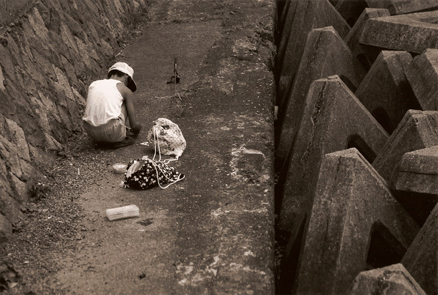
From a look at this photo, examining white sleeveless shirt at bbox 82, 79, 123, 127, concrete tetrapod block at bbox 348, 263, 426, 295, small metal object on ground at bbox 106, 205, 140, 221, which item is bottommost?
small metal object on ground at bbox 106, 205, 140, 221

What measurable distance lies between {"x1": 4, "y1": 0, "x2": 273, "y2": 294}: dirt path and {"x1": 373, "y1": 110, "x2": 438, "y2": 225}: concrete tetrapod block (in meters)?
0.85

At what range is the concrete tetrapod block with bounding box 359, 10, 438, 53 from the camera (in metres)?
4.76

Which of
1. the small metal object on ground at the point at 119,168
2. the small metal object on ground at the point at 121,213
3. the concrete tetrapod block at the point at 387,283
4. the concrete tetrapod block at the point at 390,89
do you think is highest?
the concrete tetrapod block at the point at 387,283

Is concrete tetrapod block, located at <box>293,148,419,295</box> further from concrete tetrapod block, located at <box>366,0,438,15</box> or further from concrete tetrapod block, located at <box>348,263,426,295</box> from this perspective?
concrete tetrapod block, located at <box>366,0,438,15</box>

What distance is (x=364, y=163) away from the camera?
123 inches

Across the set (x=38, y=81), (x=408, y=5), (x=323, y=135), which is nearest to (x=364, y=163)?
(x=323, y=135)

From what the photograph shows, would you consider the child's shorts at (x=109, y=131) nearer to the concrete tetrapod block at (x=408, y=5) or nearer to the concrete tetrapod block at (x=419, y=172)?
the concrete tetrapod block at (x=419, y=172)

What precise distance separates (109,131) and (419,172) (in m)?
2.85

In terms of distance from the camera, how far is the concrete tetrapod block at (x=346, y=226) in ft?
9.88

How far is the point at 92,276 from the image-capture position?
3395mm

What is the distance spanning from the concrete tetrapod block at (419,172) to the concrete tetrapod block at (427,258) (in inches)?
11.6

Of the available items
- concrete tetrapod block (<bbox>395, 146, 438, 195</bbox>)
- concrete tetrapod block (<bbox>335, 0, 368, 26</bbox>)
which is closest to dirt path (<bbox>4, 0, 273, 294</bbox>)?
concrete tetrapod block (<bbox>395, 146, 438, 195</bbox>)

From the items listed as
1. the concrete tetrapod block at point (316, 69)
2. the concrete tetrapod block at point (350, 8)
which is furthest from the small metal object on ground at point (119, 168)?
the concrete tetrapod block at point (350, 8)

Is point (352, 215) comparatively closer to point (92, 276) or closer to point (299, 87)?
point (92, 276)
